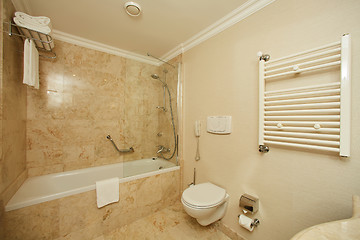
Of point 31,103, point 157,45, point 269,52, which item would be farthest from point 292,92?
point 31,103

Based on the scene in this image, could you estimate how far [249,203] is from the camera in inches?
50.8

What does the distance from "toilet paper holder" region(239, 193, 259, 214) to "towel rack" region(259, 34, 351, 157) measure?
48 centimetres

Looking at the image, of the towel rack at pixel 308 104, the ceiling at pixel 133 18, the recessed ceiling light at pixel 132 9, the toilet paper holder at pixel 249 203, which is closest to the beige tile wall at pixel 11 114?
the ceiling at pixel 133 18

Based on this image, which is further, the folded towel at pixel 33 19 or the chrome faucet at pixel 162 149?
the chrome faucet at pixel 162 149

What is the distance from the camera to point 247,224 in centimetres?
130

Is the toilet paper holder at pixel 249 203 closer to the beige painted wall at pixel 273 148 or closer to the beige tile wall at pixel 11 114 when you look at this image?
the beige painted wall at pixel 273 148

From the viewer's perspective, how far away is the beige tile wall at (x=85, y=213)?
3.99 ft

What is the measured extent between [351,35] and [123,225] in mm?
2623

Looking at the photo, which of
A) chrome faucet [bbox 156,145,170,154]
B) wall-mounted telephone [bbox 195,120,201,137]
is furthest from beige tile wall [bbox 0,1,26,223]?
wall-mounted telephone [bbox 195,120,201,137]

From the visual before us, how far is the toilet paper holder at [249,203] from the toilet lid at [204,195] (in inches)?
7.3

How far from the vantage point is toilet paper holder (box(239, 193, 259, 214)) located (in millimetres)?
1269

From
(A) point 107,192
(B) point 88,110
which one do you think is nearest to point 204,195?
(A) point 107,192

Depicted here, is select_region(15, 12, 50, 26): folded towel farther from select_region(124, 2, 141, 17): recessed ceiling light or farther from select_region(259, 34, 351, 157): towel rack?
select_region(259, 34, 351, 157): towel rack

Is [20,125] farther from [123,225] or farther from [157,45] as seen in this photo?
[157,45]
